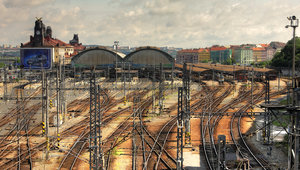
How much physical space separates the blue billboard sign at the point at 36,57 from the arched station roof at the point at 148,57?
91.8 ft

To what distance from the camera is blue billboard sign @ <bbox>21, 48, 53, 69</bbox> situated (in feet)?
148

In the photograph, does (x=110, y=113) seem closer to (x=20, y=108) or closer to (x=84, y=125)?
(x=84, y=125)

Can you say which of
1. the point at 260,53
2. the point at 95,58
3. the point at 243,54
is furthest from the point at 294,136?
the point at 260,53

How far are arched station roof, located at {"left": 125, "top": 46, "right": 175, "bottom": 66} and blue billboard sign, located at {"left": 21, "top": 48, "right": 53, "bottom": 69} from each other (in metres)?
28.0

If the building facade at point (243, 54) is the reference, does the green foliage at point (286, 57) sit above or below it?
below

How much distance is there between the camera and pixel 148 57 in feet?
235

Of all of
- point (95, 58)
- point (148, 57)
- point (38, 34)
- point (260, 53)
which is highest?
point (38, 34)

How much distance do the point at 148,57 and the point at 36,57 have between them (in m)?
29.8

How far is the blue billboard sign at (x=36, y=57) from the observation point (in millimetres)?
44969

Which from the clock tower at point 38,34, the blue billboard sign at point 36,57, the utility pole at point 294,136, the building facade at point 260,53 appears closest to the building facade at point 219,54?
the building facade at point 260,53

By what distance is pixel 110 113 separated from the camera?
32000 mm

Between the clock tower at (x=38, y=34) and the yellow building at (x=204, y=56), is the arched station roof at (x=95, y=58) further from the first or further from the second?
the yellow building at (x=204, y=56)

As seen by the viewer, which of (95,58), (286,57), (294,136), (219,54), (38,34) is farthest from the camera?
(219,54)

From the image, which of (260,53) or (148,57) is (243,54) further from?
(148,57)
